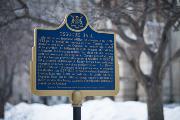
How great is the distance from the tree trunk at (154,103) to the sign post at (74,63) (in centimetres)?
635

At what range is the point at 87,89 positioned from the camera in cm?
828

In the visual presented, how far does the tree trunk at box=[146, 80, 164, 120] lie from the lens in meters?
14.5

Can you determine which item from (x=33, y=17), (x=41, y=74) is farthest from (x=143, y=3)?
(x=41, y=74)

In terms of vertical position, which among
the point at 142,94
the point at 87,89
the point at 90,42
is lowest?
the point at 142,94

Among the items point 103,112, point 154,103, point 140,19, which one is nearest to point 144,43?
point 140,19

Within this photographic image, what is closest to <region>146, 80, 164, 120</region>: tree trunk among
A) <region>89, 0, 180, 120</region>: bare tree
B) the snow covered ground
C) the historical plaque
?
<region>89, 0, 180, 120</region>: bare tree

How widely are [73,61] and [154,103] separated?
7007 millimetres

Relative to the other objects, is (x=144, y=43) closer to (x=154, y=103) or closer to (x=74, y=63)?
(x=154, y=103)

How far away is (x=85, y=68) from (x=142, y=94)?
26417mm

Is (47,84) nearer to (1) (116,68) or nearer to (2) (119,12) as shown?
(1) (116,68)

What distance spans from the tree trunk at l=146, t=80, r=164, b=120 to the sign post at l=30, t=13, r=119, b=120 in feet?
20.8

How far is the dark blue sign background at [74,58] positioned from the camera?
8133 millimetres

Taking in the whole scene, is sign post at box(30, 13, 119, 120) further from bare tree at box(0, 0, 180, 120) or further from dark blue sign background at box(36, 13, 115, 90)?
bare tree at box(0, 0, 180, 120)

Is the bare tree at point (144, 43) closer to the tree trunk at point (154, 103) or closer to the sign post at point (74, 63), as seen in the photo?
the tree trunk at point (154, 103)
